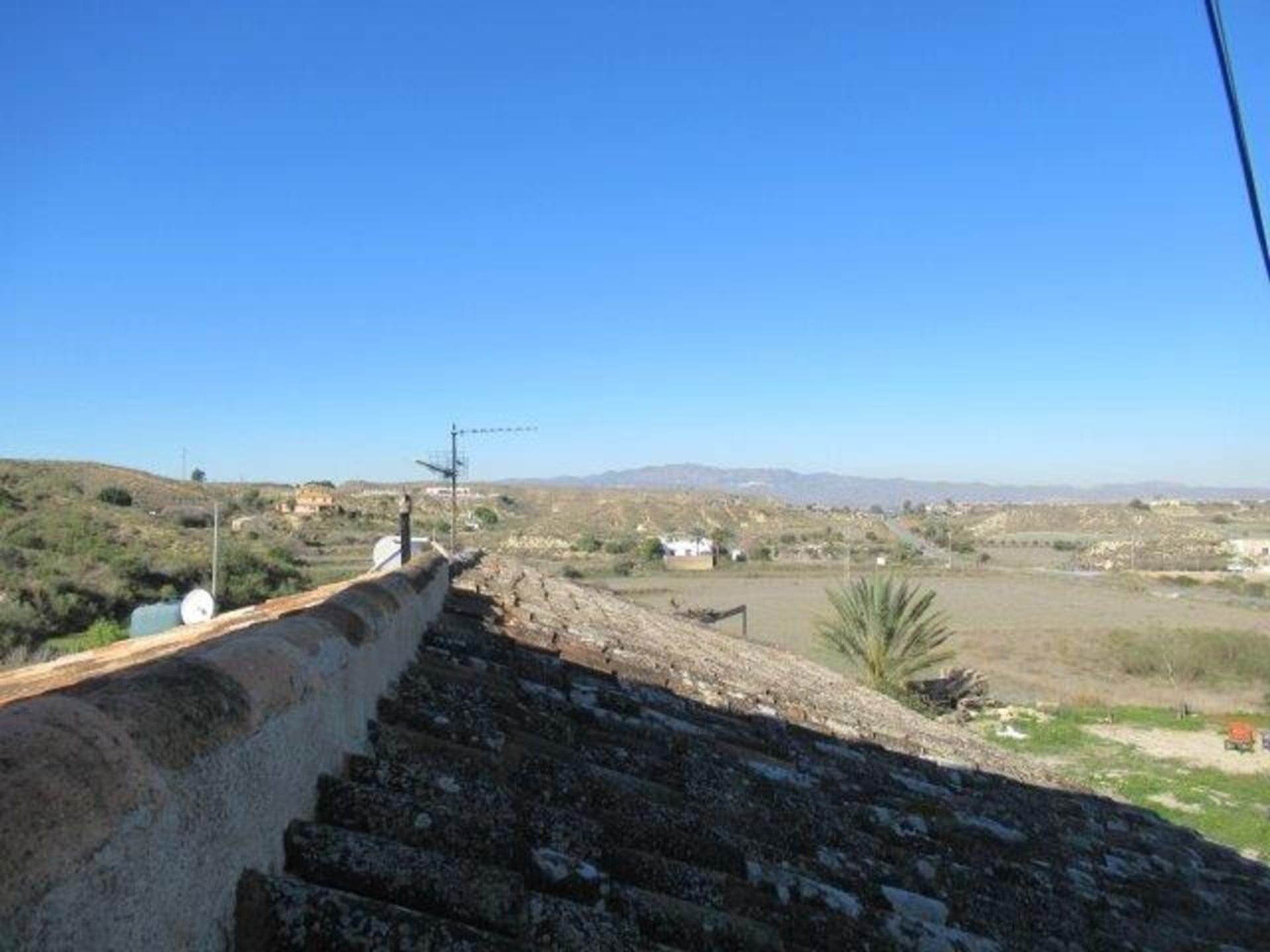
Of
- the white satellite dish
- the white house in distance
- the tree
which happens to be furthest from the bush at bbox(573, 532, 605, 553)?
the white satellite dish

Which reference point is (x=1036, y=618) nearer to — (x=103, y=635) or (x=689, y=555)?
(x=689, y=555)

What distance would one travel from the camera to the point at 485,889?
187cm

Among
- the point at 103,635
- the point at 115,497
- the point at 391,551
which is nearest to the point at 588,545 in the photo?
the point at 115,497

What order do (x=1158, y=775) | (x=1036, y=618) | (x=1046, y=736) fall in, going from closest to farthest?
(x=1158, y=775), (x=1046, y=736), (x=1036, y=618)

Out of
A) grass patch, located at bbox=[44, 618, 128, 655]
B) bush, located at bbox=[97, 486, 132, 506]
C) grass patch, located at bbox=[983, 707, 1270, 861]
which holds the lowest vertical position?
grass patch, located at bbox=[983, 707, 1270, 861]

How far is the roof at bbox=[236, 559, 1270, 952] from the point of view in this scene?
6.11 ft

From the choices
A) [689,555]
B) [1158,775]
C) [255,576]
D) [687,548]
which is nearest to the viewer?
[1158,775]

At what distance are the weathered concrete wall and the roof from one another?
0.44 ft

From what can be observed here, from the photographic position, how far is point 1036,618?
4597 cm

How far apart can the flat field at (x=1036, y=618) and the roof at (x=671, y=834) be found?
11087 millimetres

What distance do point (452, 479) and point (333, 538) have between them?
32231 mm

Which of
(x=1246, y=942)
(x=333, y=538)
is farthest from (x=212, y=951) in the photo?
(x=333, y=538)

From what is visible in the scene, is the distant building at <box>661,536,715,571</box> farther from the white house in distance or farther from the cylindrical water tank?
the cylindrical water tank

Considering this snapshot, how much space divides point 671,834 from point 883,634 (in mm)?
17801
